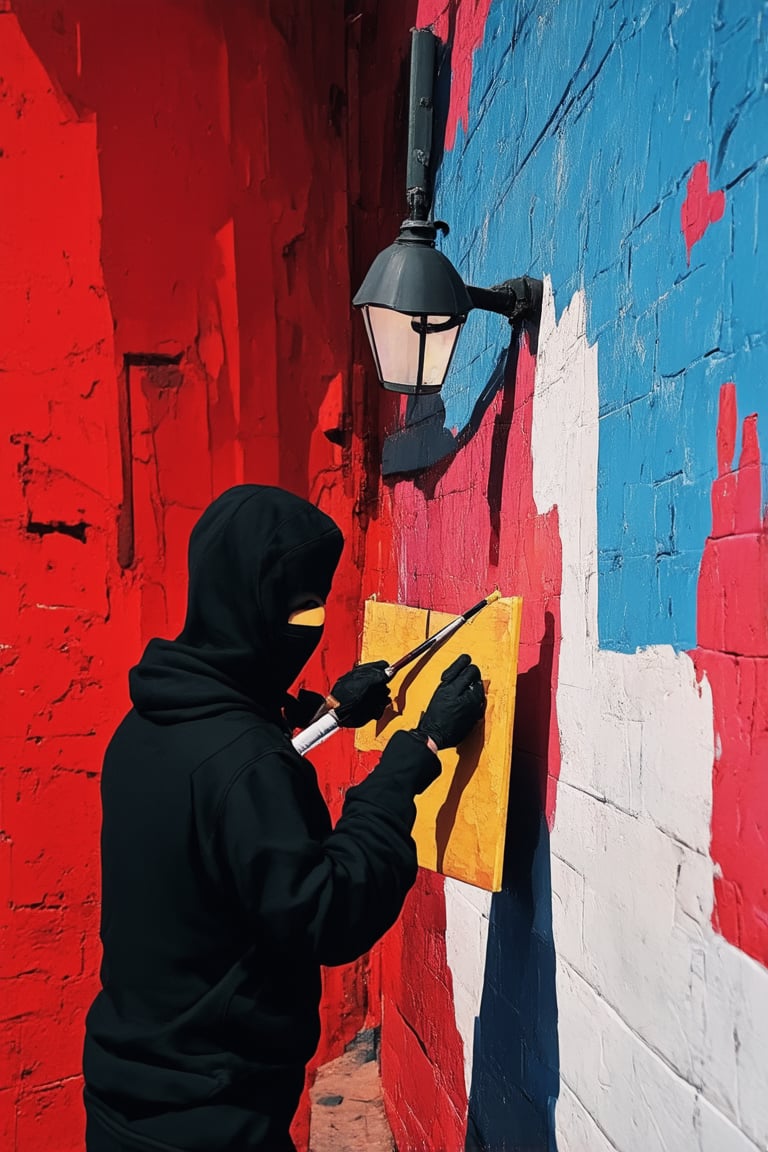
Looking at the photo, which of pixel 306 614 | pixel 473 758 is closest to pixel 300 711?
pixel 473 758

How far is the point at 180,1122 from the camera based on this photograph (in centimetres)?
171

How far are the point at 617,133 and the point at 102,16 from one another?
2.40 metres

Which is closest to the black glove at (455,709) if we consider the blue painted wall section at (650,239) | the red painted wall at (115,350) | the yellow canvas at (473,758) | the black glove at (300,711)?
the yellow canvas at (473,758)

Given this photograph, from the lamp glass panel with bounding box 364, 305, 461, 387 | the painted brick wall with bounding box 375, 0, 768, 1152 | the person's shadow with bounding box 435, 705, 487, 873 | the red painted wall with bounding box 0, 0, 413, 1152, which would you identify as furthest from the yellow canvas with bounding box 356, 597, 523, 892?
the red painted wall with bounding box 0, 0, 413, 1152

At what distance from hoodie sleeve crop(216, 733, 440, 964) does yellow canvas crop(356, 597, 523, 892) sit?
0.84 ft

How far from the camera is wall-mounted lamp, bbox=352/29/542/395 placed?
215cm

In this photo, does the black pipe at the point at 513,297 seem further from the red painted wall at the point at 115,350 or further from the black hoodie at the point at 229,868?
the red painted wall at the point at 115,350

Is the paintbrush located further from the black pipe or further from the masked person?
the black pipe

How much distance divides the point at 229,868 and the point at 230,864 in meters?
0.04

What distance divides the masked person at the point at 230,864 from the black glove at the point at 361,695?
38 centimetres

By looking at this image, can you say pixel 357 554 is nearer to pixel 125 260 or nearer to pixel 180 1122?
pixel 125 260

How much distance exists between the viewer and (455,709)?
2.02 meters

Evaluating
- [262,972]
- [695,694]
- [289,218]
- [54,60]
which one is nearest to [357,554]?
[289,218]

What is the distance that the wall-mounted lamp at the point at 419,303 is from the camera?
7.07ft
